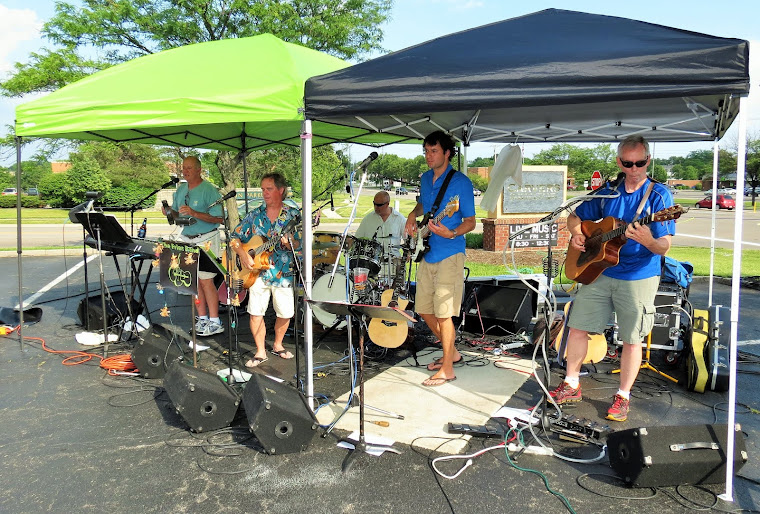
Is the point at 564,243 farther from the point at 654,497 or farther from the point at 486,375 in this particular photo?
the point at 654,497

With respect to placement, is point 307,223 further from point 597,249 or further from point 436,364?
point 597,249

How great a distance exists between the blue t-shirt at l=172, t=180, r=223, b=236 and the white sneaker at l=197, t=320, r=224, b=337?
1048 millimetres

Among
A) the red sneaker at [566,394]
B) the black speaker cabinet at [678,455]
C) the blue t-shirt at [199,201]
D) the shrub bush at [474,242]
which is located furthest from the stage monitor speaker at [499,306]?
the shrub bush at [474,242]

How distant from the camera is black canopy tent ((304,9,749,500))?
2.94 meters

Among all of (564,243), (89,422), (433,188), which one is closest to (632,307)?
(433,188)

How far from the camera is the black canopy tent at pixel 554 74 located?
2.94 metres

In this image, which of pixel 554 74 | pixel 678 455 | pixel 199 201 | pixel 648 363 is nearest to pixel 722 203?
pixel 648 363

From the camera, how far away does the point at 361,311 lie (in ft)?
10.2

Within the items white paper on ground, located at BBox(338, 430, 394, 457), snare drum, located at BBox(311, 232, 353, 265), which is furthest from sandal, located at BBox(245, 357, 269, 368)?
white paper on ground, located at BBox(338, 430, 394, 457)

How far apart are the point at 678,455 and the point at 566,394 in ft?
4.07

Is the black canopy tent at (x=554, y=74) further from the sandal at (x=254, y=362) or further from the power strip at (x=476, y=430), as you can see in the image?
the sandal at (x=254, y=362)

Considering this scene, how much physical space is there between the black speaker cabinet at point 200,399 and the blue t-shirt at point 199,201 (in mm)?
2586

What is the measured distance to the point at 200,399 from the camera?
369cm

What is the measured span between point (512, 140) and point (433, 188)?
108 inches
